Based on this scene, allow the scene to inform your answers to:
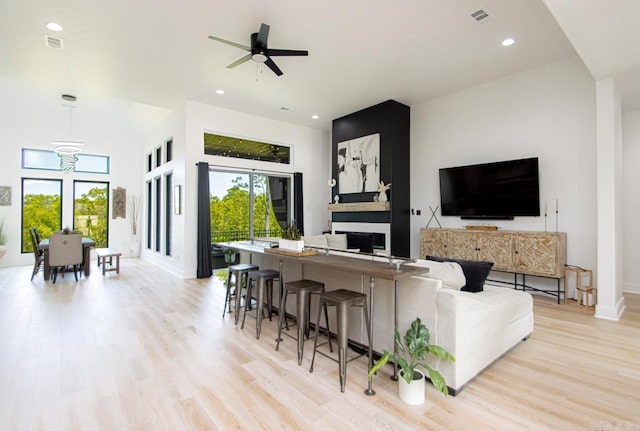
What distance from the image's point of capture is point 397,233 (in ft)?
21.2

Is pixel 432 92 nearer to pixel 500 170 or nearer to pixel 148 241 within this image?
pixel 500 170

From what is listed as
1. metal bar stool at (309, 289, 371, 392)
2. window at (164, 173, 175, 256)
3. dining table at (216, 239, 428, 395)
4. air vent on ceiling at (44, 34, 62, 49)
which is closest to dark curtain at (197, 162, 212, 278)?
window at (164, 173, 175, 256)

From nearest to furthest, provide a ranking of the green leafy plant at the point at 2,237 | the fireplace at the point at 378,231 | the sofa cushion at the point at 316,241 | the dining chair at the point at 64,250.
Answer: the sofa cushion at the point at 316,241
the dining chair at the point at 64,250
the fireplace at the point at 378,231
the green leafy plant at the point at 2,237

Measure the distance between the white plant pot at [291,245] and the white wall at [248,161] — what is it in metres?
3.81

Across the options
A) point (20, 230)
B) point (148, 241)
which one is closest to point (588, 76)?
point (148, 241)

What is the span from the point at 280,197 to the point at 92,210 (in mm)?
5715

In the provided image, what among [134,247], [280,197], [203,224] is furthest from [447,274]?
[134,247]

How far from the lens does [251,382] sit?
2488 millimetres

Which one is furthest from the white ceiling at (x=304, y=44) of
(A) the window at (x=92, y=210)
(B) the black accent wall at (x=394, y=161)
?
(A) the window at (x=92, y=210)

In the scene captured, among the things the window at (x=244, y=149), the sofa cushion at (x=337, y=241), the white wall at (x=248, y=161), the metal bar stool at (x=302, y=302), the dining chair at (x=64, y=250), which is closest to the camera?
the metal bar stool at (x=302, y=302)

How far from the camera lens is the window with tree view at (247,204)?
720cm

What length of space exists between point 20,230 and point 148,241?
9.54ft

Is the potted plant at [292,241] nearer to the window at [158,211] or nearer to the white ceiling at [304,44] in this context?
the white ceiling at [304,44]

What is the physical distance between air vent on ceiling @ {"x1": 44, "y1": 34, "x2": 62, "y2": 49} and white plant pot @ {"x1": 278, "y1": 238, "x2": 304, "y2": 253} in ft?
12.9
